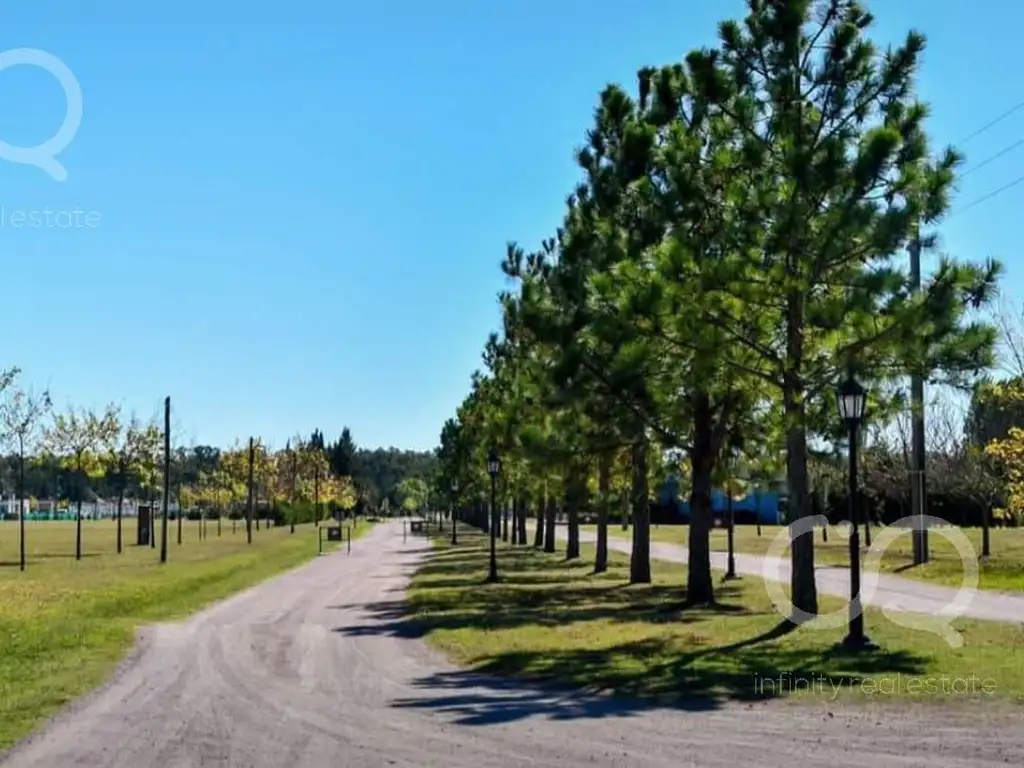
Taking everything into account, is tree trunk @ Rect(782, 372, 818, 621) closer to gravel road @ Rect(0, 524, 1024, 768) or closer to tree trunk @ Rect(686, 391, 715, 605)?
tree trunk @ Rect(686, 391, 715, 605)

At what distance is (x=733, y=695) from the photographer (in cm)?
1208

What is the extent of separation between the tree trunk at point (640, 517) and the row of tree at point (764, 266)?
3747 mm

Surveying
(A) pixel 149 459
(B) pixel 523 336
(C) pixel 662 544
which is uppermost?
(B) pixel 523 336

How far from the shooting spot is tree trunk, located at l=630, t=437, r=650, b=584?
87.8ft

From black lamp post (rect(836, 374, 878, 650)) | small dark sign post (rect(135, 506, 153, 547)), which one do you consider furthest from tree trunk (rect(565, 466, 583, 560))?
small dark sign post (rect(135, 506, 153, 547))

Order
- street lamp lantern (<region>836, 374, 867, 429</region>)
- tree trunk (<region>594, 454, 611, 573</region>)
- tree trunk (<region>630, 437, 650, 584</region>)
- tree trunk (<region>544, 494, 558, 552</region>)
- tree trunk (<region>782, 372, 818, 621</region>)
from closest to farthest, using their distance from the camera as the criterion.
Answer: street lamp lantern (<region>836, 374, 867, 429</region>) → tree trunk (<region>782, 372, 818, 621</region>) → tree trunk (<region>630, 437, 650, 584</region>) → tree trunk (<region>594, 454, 611, 573</region>) → tree trunk (<region>544, 494, 558, 552</region>)

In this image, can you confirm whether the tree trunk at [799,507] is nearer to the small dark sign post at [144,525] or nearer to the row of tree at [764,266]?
the row of tree at [764,266]

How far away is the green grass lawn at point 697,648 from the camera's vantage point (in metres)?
12.5

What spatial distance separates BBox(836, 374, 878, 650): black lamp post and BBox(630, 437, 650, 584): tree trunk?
27.3 feet

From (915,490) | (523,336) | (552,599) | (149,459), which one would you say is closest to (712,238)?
(552,599)

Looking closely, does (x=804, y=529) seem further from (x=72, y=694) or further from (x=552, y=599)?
Answer: (x=72, y=694)

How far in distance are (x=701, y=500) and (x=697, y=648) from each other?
7.13m

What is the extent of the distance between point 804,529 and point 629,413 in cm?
408

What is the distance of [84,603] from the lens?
21.8m
